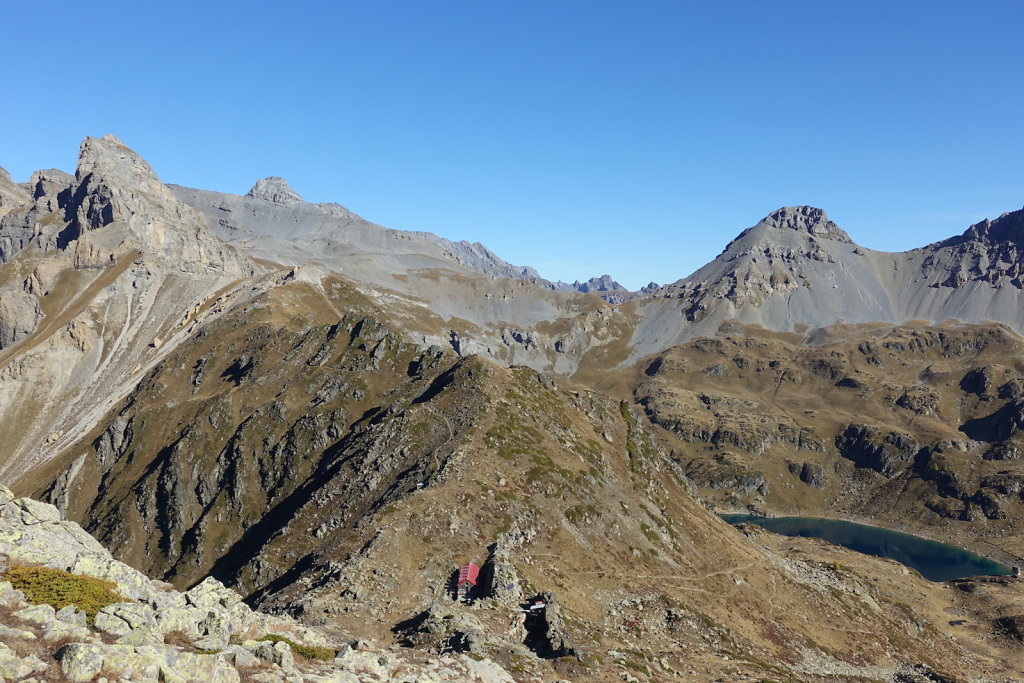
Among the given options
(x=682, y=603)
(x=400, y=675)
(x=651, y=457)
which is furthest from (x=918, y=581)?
(x=400, y=675)

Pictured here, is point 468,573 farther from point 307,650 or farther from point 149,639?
point 149,639

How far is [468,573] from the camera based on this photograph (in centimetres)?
6519

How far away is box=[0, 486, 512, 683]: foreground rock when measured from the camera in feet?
73.4

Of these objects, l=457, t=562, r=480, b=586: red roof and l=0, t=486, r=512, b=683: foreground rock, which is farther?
l=457, t=562, r=480, b=586: red roof

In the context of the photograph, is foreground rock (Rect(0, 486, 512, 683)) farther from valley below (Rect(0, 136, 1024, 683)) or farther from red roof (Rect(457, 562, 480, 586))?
red roof (Rect(457, 562, 480, 586))

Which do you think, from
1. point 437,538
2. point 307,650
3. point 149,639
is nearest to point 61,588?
point 149,639

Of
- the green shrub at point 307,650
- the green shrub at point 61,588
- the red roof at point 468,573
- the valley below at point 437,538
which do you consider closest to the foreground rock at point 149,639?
the green shrub at point 307,650

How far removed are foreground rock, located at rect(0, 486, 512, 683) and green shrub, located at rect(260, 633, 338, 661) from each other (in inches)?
2.3

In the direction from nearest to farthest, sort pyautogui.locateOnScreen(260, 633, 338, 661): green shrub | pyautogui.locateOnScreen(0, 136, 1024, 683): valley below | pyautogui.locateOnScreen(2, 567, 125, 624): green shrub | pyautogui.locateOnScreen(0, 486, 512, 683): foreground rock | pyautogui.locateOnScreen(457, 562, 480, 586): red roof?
1. pyautogui.locateOnScreen(0, 486, 512, 683): foreground rock
2. pyautogui.locateOnScreen(2, 567, 125, 624): green shrub
3. pyautogui.locateOnScreen(260, 633, 338, 661): green shrub
4. pyautogui.locateOnScreen(0, 136, 1024, 683): valley below
5. pyautogui.locateOnScreen(457, 562, 480, 586): red roof

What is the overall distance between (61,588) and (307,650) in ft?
41.3

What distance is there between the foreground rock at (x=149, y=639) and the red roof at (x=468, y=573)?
24.0m

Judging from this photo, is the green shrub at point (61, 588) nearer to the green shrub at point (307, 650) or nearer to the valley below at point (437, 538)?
the valley below at point (437, 538)

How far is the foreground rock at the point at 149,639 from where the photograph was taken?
73.4 feet

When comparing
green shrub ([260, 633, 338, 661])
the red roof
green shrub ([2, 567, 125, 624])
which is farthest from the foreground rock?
the red roof
